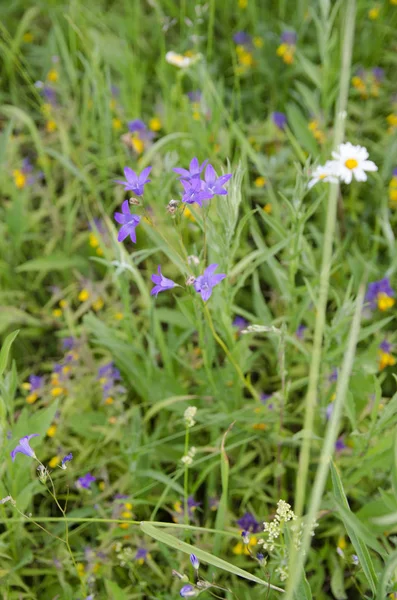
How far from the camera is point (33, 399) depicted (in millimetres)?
1880

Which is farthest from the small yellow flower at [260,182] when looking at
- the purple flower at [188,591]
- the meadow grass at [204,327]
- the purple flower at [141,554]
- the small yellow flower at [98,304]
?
the purple flower at [188,591]

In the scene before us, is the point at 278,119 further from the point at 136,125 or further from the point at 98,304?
the point at 98,304

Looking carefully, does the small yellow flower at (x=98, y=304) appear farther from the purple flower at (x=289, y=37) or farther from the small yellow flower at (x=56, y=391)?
the purple flower at (x=289, y=37)

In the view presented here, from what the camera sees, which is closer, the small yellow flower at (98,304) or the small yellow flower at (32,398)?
the small yellow flower at (32,398)

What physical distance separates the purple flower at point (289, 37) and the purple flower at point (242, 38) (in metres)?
0.20

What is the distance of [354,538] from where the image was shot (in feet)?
3.92

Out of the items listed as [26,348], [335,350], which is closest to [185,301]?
[335,350]

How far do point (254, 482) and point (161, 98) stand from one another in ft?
5.57

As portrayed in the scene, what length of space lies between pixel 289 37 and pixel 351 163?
1043mm

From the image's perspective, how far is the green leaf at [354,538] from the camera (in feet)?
3.71

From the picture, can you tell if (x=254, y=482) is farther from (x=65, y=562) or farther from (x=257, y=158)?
(x=257, y=158)

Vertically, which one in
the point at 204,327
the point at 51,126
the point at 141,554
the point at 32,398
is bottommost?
the point at 141,554

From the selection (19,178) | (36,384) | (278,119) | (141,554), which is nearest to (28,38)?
(19,178)

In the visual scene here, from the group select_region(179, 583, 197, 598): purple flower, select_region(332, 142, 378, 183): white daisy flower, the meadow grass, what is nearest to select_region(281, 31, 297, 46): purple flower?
the meadow grass
